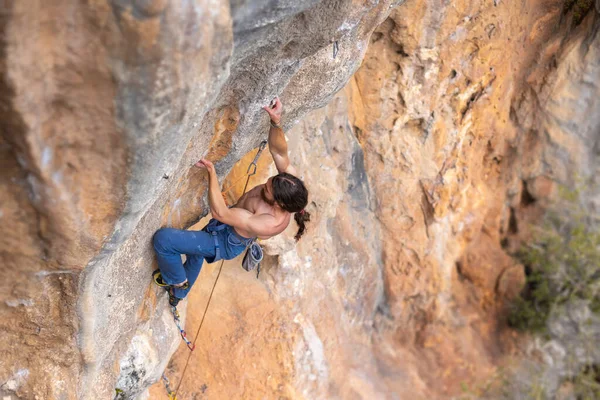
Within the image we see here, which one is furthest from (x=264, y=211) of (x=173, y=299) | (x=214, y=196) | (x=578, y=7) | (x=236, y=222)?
(x=578, y=7)

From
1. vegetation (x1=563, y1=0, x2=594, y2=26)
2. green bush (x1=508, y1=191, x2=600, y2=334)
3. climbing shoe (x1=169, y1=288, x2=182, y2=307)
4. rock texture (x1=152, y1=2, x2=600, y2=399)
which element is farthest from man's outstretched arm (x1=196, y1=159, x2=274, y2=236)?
green bush (x1=508, y1=191, x2=600, y2=334)

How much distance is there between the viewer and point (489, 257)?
317 inches

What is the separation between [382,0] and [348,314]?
3851mm

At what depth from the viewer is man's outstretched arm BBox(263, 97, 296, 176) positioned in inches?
136

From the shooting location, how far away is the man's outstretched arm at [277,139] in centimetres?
345

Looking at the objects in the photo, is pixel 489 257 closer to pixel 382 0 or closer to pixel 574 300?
pixel 574 300

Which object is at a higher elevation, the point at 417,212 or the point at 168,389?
the point at 417,212

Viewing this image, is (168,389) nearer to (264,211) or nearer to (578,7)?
(264,211)

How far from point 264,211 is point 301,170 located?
1700 millimetres

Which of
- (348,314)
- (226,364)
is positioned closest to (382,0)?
(226,364)

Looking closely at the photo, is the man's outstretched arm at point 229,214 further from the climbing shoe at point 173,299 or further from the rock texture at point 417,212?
the rock texture at point 417,212

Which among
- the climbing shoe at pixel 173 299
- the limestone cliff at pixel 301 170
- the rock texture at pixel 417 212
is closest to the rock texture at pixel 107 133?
the limestone cliff at pixel 301 170

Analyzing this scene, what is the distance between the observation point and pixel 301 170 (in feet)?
17.0

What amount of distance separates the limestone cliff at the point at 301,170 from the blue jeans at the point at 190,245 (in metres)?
0.10
